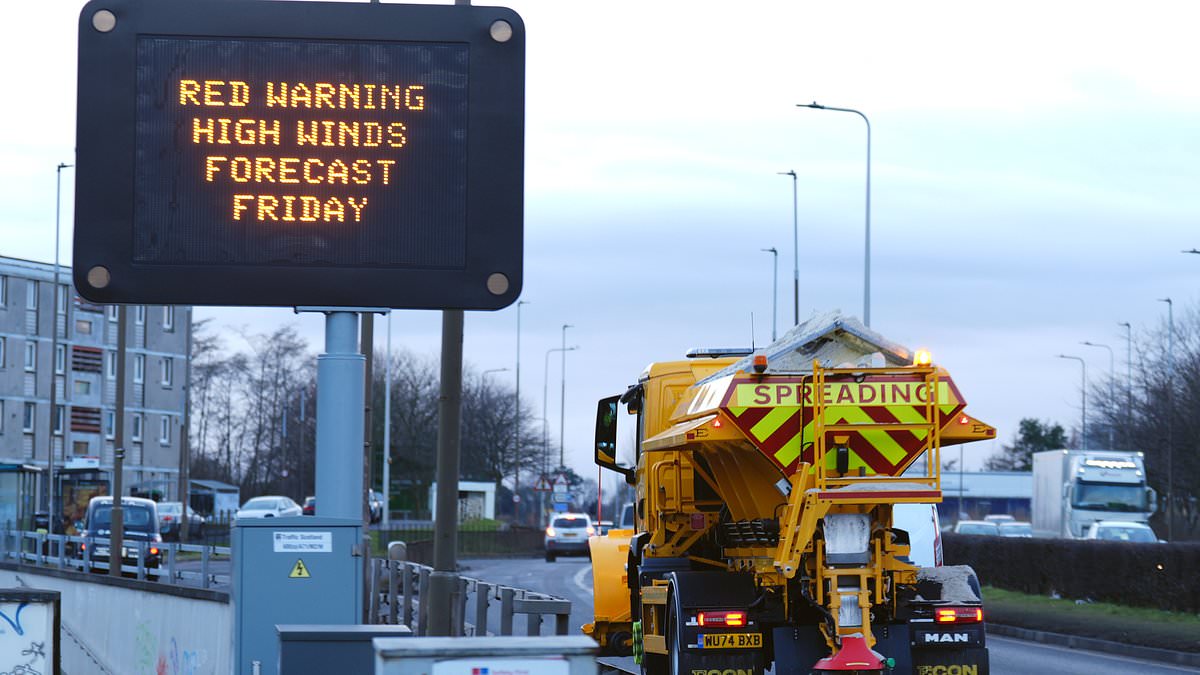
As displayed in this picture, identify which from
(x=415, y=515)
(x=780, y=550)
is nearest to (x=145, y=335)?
(x=415, y=515)

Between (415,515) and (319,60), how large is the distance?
96.2 meters

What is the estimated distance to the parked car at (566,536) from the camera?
6212cm

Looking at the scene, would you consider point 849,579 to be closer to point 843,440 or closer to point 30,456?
point 843,440

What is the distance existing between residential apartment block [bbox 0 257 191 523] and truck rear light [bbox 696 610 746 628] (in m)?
74.5

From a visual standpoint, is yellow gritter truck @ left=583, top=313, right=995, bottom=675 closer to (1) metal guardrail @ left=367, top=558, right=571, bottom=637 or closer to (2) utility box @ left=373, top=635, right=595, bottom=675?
(1) metal guardrail @ left=367, top=558, right=571, bottom=637

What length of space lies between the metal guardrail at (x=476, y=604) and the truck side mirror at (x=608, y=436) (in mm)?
1567

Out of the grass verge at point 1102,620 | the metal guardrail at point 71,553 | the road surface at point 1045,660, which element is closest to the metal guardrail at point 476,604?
the road surface at point 1045,660

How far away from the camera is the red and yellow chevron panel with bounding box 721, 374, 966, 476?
13.4 m

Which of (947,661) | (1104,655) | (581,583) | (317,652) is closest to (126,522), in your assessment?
(581,583)

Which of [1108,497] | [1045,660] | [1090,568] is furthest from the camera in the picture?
[1108,497]

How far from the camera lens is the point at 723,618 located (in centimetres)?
1416

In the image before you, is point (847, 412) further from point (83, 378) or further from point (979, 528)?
point (83, 378)

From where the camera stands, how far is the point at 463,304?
407 inches

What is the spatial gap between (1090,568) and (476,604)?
17855mm
